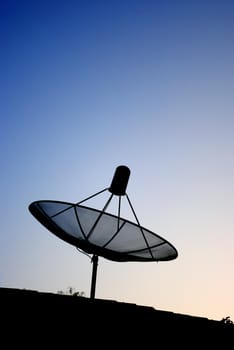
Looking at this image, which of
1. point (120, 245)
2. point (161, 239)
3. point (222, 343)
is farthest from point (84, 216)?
point (222, 343)

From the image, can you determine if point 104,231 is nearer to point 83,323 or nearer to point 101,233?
point 101,233

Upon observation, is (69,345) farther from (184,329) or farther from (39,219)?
(39,219)

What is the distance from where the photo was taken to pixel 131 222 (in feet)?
33.5

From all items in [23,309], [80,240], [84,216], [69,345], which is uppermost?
[84,216]

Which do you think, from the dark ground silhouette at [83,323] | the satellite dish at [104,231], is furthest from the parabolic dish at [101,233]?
the dark ground silhouette at [83,323]

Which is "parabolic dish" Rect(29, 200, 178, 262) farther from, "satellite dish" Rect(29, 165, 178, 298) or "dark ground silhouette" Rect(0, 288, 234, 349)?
"dark ground silhouette" Rect(0, 288, 234, 349)

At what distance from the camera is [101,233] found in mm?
9750

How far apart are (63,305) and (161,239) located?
18.5ft

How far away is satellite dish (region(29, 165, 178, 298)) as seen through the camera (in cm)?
853

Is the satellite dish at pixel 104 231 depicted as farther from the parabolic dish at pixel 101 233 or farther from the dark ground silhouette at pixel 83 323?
the dark ground silhouette at pixel 83 323

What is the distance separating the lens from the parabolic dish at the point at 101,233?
8.52m

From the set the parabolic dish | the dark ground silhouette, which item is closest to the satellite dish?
the parabolic dish

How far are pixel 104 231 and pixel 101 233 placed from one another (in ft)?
0.43

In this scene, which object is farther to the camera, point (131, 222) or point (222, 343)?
point (131, 222)
